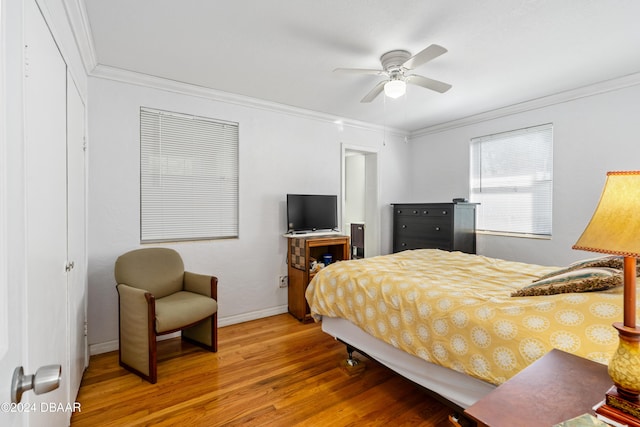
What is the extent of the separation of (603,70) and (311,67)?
275 centimetres

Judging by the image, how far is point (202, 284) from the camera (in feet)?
9.14

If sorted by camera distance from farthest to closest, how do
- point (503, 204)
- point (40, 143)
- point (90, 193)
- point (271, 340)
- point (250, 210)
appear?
point (503, 204) < point (250, 210) < point (271, 340) < point (90, 193) < point (40, 143)

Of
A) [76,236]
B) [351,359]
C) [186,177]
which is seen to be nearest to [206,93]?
[186,177]

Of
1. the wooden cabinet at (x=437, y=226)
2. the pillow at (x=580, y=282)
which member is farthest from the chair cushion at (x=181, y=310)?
the wooden cabinet at (x=437, y=226)

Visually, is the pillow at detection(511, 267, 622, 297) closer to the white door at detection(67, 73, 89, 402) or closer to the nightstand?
the nightstand

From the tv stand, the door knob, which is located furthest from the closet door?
the tv stand

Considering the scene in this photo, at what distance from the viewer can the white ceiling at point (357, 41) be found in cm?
195

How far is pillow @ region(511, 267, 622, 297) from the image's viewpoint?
141cm

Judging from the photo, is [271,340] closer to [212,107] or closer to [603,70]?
[212,107]

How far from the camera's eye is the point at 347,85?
10.2 ft

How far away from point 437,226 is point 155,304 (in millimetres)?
3407

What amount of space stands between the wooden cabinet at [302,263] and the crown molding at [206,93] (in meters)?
1.63

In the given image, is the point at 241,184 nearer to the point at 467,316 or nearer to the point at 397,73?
the point at 397,73

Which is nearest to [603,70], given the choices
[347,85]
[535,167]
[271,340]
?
[535,167]
